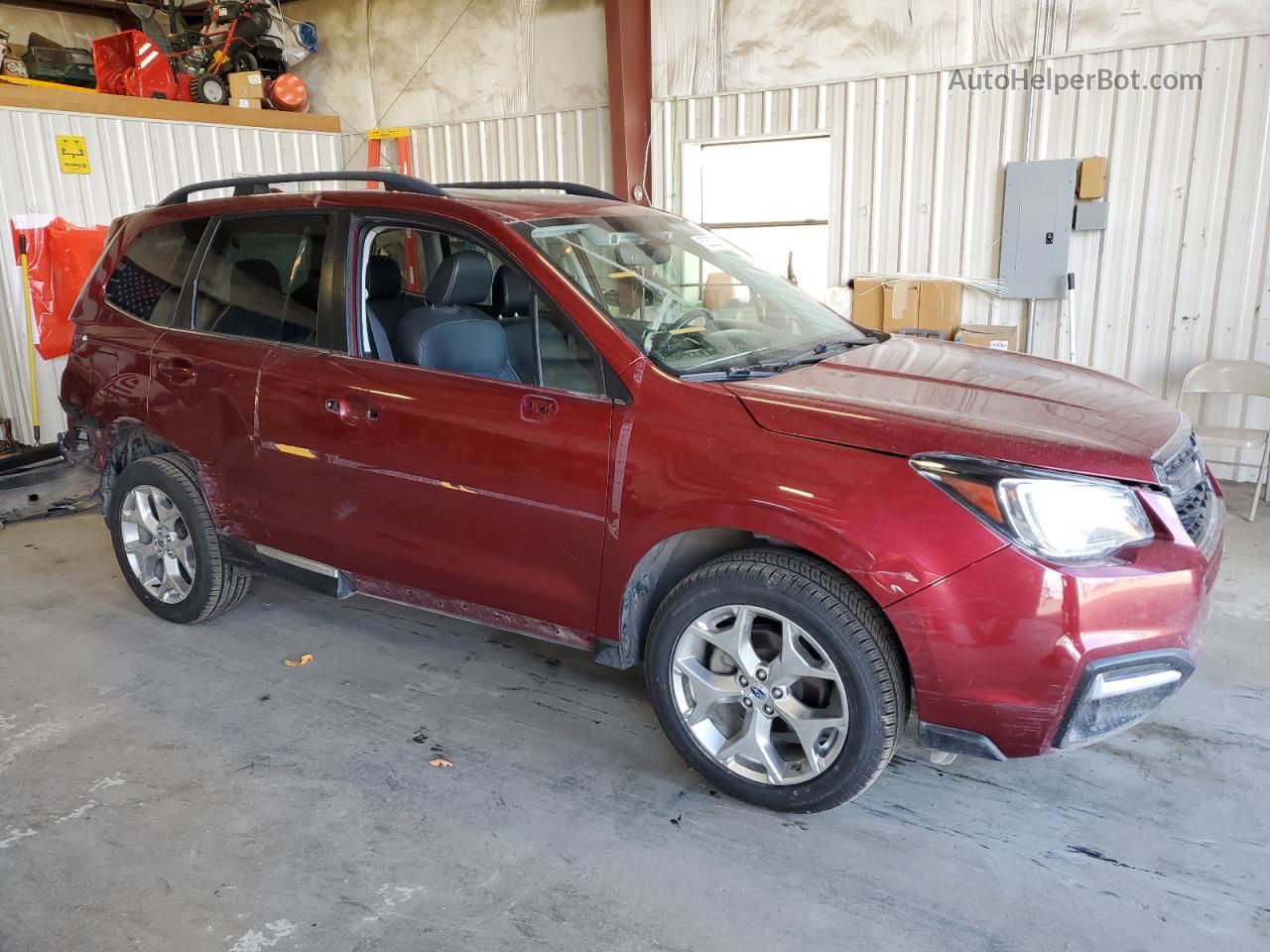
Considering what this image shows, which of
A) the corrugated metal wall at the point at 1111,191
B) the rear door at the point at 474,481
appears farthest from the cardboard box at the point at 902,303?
the rear door at the point at 474,481

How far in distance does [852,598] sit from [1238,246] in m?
4.71

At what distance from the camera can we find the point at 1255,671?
3264 mm

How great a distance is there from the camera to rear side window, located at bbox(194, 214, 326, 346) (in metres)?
3.12

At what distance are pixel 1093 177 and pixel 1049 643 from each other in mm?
4641

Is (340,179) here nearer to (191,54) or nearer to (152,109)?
(152,109)

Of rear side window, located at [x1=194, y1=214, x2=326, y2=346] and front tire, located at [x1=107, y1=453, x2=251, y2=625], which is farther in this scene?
front tire, located at [x1=107, y1=453, x2=251, y2=625]

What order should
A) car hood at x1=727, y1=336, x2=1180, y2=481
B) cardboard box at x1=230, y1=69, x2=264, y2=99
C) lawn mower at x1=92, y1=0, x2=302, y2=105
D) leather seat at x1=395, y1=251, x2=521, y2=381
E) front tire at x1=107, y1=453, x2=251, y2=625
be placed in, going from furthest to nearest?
A: cardboard box at x1=230, y1=69, x2=264, y2=99
lawn mower at x1=92, y1=0, x2=302, y2=105
front tire at x1=107, y1=453, x2=251, y2=625
leather seat at x1=395, y1=251, x2=521, y2=381
car hood at x1=727, y1=336, x2=1180, y2=481

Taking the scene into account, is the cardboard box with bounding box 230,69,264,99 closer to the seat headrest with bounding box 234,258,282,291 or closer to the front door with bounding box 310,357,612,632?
the seat headrest with bounding box 234,258,282,291

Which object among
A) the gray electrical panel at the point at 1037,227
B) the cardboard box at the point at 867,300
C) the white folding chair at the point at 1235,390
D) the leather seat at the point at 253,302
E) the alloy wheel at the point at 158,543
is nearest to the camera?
the leather seat at the point at 253,302

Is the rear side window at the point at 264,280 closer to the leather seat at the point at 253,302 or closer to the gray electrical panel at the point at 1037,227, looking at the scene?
the leather seat at the point at 253,302

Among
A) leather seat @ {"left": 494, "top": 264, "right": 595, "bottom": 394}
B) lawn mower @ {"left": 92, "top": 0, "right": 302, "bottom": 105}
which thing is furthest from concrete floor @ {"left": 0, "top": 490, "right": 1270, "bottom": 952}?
lawn mower @ {"left": 92, "top": 0, "right": 302, "bottom": 105}

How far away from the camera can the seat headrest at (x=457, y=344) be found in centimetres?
280

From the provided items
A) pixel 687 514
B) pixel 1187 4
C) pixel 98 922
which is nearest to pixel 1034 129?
pixel 1187 4

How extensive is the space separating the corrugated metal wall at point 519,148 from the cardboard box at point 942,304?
291 cm
